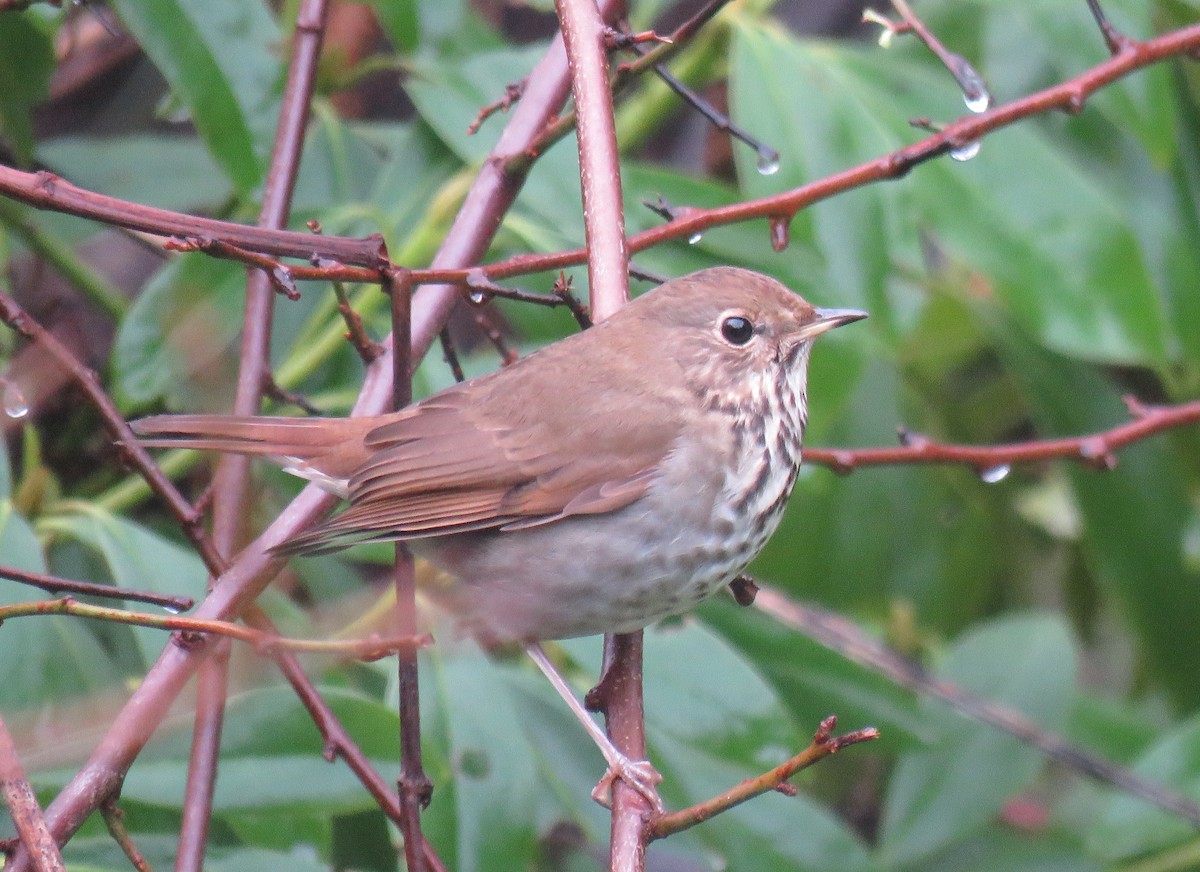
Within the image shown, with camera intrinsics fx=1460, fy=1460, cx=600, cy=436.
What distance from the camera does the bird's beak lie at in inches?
120

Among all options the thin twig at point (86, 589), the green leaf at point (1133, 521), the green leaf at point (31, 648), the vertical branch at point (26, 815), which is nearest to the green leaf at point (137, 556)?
the green leaf at point (31, 648)

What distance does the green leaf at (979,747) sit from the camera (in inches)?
162

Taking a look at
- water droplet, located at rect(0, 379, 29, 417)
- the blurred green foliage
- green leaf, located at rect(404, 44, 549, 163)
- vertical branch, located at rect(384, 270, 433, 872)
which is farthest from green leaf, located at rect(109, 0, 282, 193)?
vertical branch, located at rect(384, 270, 433, 872)

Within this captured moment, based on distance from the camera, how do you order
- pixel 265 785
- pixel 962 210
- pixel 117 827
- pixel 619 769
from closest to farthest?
pixel 117 827 → pixel 619 769 → pixel 265 785 → pixel 962 210

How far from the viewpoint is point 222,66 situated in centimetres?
338

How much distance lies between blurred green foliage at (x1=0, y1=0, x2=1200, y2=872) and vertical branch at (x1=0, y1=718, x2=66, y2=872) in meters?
0.53

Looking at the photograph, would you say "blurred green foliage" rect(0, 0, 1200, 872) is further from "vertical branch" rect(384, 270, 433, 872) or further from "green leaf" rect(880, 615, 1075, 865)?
"vertical branch" rect(384, 270, 433, 872)

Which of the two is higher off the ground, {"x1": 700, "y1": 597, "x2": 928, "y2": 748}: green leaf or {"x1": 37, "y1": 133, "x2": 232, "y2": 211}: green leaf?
{"x1": 37, "y1": 133, "x2": 232, "y2": 211}: green leaf

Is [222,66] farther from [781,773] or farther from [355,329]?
[781,773]

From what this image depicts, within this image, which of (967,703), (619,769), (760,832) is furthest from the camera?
(967,703)

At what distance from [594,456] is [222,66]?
1305 millimetres

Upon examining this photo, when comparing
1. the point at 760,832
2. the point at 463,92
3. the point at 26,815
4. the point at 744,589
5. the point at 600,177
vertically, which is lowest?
the point at 760,832

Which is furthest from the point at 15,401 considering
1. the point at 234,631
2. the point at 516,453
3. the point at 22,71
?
the point at 22,71

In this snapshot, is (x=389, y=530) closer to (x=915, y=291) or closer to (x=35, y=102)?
(x=35, y=102)
